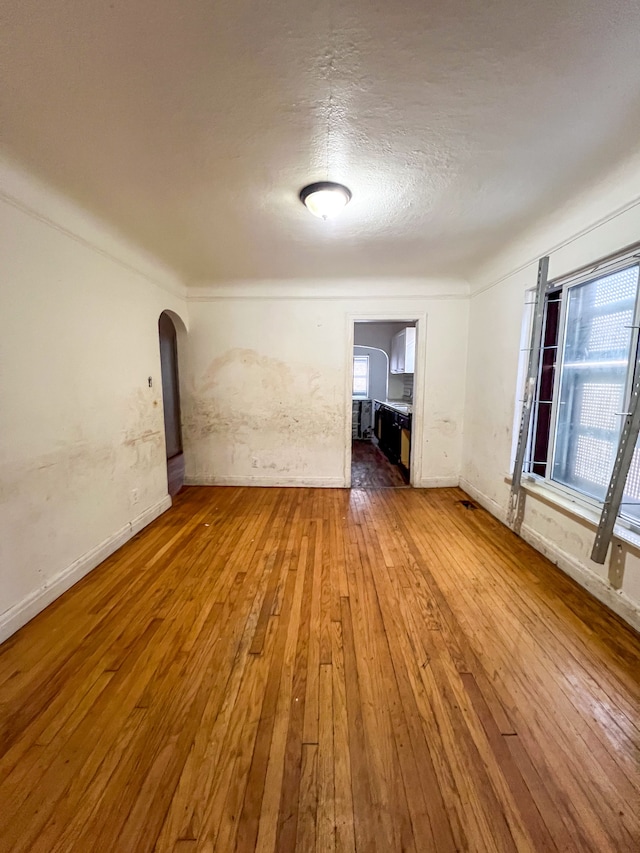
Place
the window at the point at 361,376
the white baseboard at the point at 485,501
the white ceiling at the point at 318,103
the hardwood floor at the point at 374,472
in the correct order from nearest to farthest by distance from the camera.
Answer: the white ceiling at the point at 318,103 < the white baseboard at the point at 485,501 < the hardwood floor at the point at 374,472 < the window at the point at 361,376

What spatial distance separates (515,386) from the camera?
9.50ft

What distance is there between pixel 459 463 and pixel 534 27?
11.9 ft

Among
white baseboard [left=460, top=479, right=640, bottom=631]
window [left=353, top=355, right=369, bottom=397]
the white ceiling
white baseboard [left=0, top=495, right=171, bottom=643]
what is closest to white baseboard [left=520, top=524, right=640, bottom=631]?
white baseboard [left=460, top=479, right=640, bottom=631]

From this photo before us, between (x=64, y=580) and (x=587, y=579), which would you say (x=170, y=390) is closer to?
(x=64, y=580)

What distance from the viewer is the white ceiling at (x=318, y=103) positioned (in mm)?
1085

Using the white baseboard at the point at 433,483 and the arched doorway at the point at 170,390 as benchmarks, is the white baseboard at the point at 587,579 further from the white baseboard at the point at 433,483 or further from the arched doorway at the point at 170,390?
the arched doorway at the point at 170,390

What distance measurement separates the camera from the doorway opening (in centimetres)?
→ 453

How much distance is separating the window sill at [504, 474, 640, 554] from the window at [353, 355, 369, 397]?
5.13m

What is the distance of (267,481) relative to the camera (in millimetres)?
4156

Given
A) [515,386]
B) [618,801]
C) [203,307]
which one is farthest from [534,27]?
[203,307]

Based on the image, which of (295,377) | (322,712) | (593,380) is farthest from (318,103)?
(295,377)

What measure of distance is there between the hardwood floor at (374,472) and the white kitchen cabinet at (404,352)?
1.56 metres

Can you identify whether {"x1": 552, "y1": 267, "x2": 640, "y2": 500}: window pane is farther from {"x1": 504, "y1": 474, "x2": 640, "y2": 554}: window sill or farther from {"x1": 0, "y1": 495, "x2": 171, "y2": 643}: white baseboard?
{"x1": 0, "y1": 495, "x2": 171, "y2": 643}: white baseboard

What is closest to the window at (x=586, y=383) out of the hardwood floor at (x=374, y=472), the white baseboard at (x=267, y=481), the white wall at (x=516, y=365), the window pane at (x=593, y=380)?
the window pane at (x=593, y=380)
